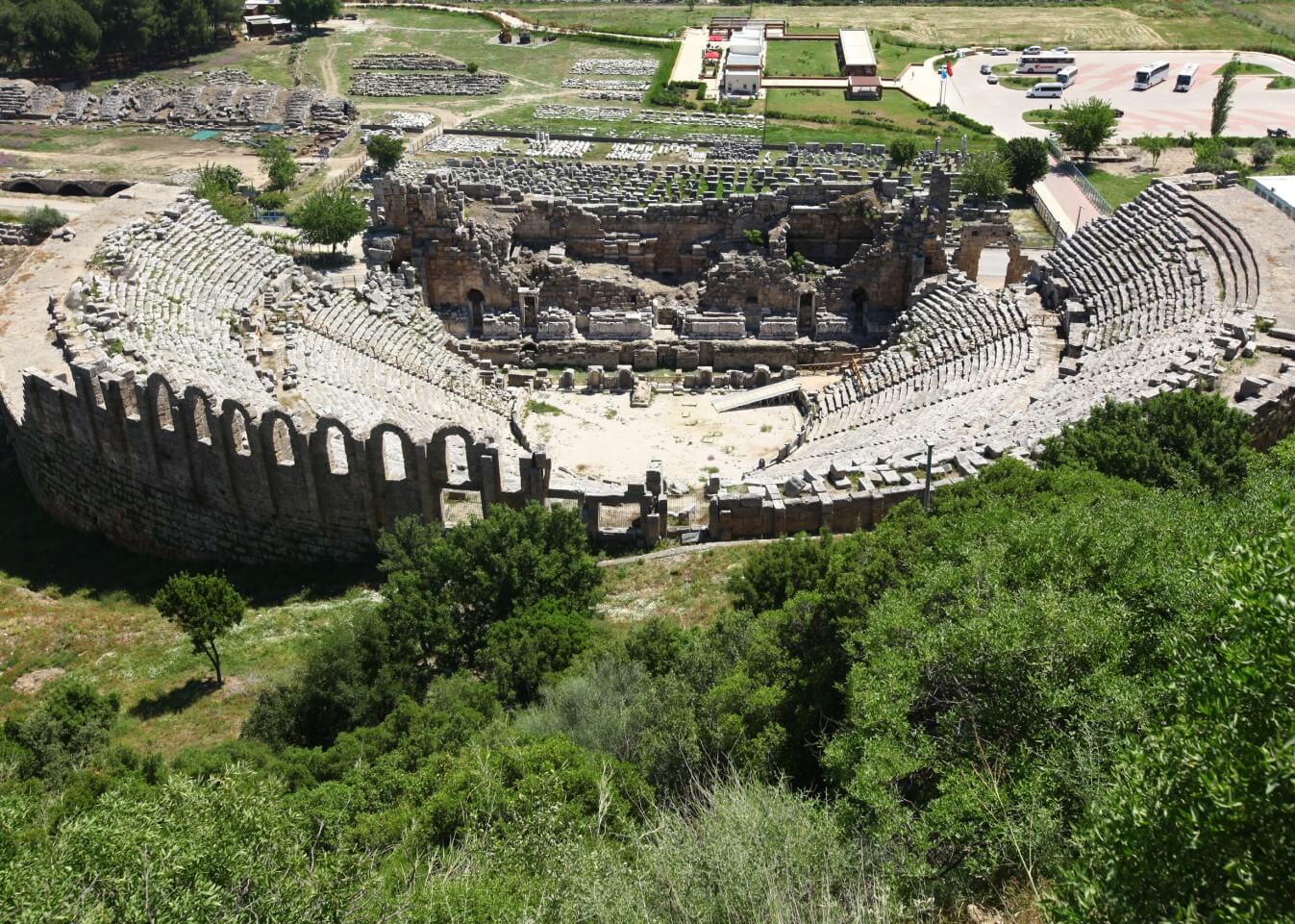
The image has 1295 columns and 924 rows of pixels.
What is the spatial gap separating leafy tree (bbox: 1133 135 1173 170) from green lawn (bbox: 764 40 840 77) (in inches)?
1139

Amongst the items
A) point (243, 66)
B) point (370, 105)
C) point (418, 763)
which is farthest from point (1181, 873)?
point (243, 66)

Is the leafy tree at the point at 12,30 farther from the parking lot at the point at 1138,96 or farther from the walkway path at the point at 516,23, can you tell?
the parking lot at the point at 1138,96

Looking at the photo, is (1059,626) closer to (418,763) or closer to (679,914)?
(679,914)

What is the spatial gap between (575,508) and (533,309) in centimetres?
2158

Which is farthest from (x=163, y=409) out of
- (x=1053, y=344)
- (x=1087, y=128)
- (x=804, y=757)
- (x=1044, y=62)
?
(x=1044, y=62)

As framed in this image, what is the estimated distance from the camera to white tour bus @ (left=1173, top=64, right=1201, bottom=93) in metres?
82.9

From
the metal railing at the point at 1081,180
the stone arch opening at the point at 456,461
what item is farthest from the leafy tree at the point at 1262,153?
the stone arch opening at the point at 456,461

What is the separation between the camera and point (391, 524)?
30125 mm

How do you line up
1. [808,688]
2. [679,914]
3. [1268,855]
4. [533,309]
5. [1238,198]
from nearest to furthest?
[1268,855], [679,914], [808,688], [1238,198], [533,309]

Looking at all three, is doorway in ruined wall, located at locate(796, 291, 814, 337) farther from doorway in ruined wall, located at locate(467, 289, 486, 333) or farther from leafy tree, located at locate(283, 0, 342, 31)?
leafy tree, located at locate(283, 0, 342, 31)

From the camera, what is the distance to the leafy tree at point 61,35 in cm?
8706

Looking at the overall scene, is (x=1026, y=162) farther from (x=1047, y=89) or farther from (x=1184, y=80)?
(x=1184, y=80)

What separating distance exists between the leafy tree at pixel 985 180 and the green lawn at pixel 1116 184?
5.93 m

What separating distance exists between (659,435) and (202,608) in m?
18.4
